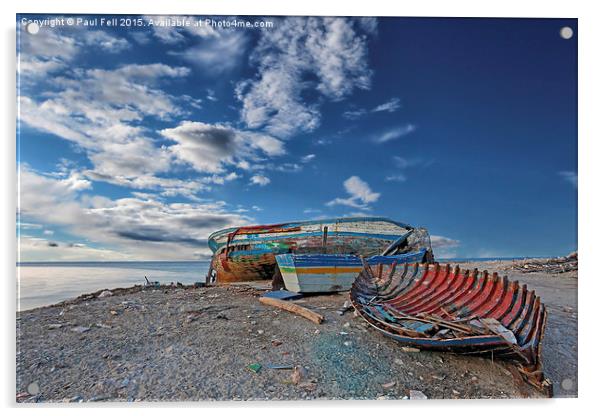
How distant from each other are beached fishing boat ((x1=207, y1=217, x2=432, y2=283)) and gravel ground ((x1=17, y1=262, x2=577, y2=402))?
3138mm

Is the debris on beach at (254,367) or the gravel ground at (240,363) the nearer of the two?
the gravel ground at (240,363)

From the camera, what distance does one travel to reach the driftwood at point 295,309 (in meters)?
4.96

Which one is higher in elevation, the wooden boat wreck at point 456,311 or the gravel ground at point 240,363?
the wooden boat wreck at point 456,311

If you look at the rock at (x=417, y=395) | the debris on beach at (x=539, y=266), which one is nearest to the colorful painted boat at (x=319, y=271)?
the rock at (x=417, y=395)

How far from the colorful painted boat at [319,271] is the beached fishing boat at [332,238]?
24.6 inches

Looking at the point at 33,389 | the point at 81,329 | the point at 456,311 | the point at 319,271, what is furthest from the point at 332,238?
the point at 33,389

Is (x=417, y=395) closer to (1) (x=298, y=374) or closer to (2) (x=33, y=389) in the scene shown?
(1) (x=298, y=374)

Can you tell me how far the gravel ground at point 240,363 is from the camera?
3.47 meters

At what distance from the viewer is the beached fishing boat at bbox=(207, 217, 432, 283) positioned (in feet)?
26.6

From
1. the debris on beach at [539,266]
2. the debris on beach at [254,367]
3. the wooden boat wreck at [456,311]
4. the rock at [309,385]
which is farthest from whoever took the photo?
the debris on beach at [539,266]

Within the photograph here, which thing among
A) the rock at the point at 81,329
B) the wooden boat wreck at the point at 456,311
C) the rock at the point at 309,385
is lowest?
the rock at the point at 309,385

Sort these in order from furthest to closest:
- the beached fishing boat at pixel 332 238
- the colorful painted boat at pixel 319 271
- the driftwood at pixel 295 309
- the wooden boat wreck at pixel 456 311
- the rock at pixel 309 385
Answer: the beached fishing boat at pixel 332 238 → the colorful painted boat at pixel 319 271 → the driftwood at pixel 295 309 → the rock at pixel 309 385 → the wooden boat wreck at pixel 456 311

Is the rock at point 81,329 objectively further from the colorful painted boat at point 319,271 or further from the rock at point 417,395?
the rock at point 417,395
